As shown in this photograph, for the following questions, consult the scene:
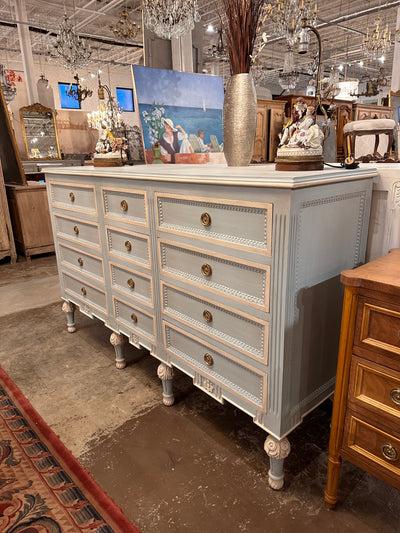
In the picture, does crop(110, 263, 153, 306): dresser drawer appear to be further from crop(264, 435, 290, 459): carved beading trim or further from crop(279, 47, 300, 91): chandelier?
crop(279, 47, 300, 91): chandelier

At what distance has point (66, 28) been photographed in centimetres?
638

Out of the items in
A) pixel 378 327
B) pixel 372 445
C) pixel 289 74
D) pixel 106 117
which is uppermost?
pixel 289 74

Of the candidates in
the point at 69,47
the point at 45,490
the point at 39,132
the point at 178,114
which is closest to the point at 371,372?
the point at 45,490

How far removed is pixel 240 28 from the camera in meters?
1.68

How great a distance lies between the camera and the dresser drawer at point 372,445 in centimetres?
120

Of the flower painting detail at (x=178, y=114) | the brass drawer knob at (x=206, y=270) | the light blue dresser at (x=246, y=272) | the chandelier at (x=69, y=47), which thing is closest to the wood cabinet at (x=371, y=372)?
the light blue dresser at (x=246, y=272)

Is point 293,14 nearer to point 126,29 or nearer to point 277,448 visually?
point 126,29

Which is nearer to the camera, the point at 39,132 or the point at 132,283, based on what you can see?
the point at 132,283

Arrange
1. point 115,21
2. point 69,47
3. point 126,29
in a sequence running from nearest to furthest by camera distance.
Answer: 1. point 126,29
2. point 69,47
3. point 115,21

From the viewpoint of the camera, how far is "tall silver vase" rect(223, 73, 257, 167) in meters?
1.75

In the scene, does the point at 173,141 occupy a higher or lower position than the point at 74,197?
higher

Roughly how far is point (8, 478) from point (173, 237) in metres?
1.31

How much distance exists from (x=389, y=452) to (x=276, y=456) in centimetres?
44

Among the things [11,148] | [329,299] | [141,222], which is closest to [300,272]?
[329,299]
